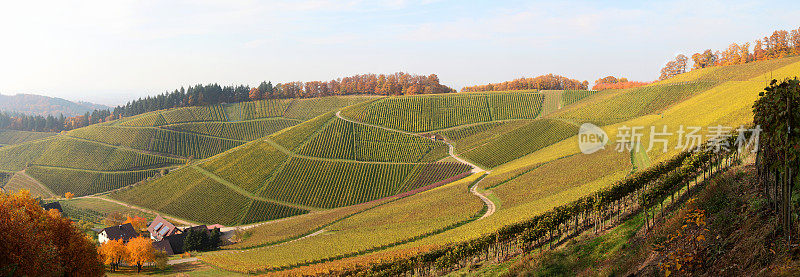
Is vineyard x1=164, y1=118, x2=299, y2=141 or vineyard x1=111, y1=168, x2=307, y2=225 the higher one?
vineyard x1=164, y1=118, x2=299, y2=141

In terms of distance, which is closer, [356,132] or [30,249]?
[30,249]

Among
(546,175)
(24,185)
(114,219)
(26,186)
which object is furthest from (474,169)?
(24,185)

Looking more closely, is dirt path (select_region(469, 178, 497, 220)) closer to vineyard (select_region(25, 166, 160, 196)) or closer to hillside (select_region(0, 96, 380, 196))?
hillside (select_region(0, 96, 380, 196))

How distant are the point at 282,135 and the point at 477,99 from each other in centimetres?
6385

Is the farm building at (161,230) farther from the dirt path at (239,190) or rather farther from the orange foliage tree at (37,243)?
the orange foliage tree at (37,243)

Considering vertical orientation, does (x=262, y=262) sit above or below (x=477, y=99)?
below

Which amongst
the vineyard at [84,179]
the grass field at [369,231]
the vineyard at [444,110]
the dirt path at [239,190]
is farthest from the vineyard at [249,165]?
the grass field at [369,231]

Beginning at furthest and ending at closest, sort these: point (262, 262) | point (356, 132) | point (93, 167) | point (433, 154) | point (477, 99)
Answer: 1. point (477, 99)
2. point (93, 167)
3. point (356, 132)
4. point (433, 154)
5. point (262, 262)

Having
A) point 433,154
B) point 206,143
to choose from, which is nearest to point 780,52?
point 433,154

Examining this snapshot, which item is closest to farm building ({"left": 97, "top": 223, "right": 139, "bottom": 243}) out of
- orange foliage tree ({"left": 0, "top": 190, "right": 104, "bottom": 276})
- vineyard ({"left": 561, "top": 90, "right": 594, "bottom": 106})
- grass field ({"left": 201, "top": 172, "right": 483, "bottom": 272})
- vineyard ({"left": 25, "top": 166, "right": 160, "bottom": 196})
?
grass field ({"left": 201, "top": 172, "right": 483, "bottom": 272})

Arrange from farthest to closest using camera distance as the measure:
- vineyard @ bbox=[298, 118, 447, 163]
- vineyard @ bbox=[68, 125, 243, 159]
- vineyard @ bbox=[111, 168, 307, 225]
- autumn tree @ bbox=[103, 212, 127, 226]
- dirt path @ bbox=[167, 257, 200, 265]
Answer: vineyard @ bbox=[68, 125, 243, 159] < vineyard @ bbox=[298, 118, 447, 163] < autumn tree @ bbox=[103, 212, 127, 226] < vineyard @ bbox=[111, 168, 307, 225] < dirt path @ bbox=[167, 257, 200, 265]

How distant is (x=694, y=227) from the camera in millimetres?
20203

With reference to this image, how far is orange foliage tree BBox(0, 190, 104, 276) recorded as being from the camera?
23.4 m

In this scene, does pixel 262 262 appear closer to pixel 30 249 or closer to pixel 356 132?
pixel 30 249
